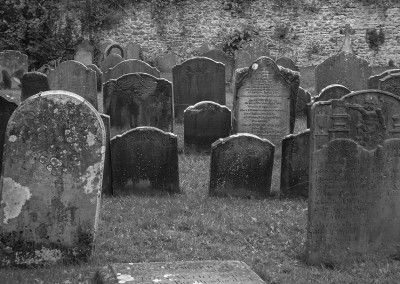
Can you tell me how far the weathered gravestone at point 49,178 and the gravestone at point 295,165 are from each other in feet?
10.8

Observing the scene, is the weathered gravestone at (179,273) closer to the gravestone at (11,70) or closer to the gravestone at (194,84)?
the gravestone at (194,84)

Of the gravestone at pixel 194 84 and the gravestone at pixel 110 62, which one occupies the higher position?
the gravestone at pixel 110 62

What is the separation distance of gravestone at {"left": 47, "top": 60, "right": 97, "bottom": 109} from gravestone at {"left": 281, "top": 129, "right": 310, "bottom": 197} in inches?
224

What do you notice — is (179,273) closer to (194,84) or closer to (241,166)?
(241,166)

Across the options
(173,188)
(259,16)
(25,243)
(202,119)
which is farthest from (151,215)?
(259,16)

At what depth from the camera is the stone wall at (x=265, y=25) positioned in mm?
26797

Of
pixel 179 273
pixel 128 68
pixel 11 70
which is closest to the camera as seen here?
pixel 179 273

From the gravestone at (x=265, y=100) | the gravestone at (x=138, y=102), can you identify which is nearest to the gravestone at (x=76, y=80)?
the gravestone at (x=138, y=102)

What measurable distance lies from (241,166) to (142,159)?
125 centimetres

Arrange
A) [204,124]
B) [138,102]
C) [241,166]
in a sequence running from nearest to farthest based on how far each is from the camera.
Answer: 1. [241,166]
2. [204,124]
3. [138,102]

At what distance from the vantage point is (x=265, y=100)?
11289 mm

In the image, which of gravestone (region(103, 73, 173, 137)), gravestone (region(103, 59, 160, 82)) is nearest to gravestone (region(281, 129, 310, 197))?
gravestone (region(103, 73, 173, 137))

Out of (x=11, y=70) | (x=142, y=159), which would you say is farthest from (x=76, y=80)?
(x=11, y=70)

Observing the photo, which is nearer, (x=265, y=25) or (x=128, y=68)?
(x=128, y=68)
